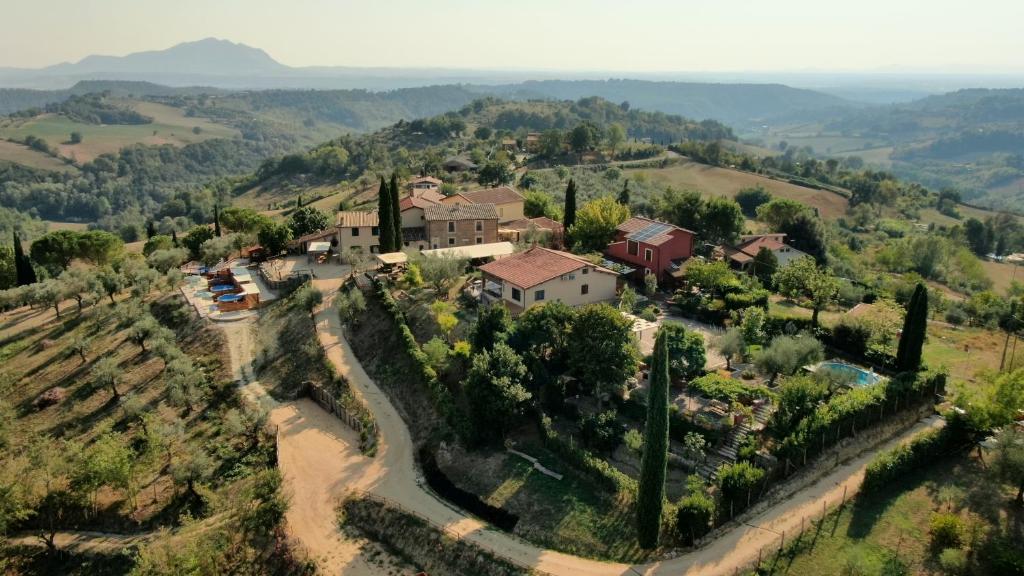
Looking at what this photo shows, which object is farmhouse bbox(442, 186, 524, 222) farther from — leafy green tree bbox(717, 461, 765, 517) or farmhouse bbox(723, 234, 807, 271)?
leafy green tree bbox(717, 461, 765, 517)

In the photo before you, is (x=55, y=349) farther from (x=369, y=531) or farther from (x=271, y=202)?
(x=271, y=202)

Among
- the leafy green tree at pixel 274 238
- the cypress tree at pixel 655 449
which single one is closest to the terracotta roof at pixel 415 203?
the leafy green tree at pixel 274 238

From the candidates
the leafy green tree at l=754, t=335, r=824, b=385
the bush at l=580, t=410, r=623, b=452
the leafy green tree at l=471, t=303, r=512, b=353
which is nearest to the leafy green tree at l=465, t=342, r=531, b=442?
the leafy green tree at l=471, t=303, r=512, b=353

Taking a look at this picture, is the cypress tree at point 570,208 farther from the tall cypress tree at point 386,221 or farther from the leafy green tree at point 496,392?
the leafy green tree at point 496,392

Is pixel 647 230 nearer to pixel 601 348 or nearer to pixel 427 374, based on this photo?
Answer: pixel 601 348

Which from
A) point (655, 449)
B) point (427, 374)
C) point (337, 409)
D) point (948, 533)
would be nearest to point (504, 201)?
point (427, 374)

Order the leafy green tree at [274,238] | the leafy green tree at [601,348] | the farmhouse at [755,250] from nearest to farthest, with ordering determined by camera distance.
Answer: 1. the leafy green tree at [601,348]
2. the farmhouse at [755,250]
3. the leafy green tree at [274,238]
